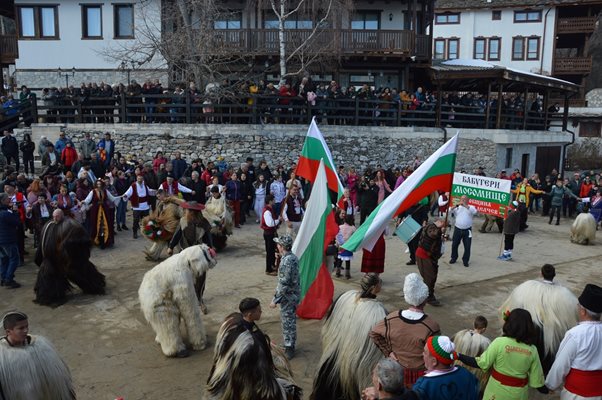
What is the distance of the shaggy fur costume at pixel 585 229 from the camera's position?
1415 centimetres

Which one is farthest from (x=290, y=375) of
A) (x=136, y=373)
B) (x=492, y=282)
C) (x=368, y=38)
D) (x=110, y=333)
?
(x=368, y=38)

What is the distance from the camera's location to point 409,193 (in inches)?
289

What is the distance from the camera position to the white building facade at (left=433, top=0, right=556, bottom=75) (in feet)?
134

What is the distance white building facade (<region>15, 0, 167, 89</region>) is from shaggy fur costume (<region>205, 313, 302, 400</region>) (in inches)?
863

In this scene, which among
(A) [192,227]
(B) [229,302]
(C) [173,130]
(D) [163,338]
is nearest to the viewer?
(D) [163,338]

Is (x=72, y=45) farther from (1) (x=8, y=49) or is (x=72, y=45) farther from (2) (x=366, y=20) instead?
(2) (x=366, y=20)

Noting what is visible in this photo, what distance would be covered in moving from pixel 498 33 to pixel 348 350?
144 ft

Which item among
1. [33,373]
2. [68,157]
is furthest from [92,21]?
[33,373]

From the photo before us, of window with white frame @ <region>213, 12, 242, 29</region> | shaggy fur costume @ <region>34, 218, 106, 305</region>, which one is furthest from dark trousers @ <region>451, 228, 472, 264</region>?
window with white frame @ <region>213, 12, 242, 29</region>

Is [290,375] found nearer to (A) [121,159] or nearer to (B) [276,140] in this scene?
(A) [121,159]

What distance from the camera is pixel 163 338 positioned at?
22.2 ft

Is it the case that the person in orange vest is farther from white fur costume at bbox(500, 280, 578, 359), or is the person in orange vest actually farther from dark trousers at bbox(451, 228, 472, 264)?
white fur costume at bbox(500, 280, 578, 359)

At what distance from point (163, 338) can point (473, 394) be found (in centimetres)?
446

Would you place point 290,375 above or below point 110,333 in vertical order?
above
